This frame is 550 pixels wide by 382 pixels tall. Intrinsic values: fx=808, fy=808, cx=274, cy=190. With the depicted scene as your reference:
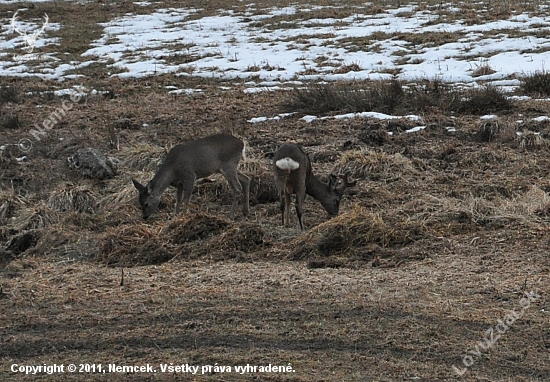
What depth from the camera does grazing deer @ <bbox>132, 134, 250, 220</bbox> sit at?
35.7 feet

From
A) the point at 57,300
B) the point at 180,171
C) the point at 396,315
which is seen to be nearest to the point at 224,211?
the point at 180,171

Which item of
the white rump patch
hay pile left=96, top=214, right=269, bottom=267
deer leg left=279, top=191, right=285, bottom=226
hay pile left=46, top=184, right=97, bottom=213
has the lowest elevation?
hay pile left=46, top=184, right=97, bottom=213

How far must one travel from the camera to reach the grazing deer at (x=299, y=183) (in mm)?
10338

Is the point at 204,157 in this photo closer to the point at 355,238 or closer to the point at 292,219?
the point at 292,219

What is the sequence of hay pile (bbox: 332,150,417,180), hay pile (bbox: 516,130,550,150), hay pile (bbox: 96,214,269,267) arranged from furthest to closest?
hay pile (bbox: 516,130,550,150) → hay pile (bbox: 332,150,417,180) → hay pile (bbox: 96,214,269,267)

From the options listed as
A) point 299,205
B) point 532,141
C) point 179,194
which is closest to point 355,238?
point 299,205

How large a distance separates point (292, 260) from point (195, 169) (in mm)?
3177

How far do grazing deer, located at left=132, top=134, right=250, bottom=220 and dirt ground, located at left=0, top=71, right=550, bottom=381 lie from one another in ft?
0.95

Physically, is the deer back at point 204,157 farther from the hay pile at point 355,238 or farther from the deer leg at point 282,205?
the hay pile at point 355,238

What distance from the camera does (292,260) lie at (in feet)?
27.5

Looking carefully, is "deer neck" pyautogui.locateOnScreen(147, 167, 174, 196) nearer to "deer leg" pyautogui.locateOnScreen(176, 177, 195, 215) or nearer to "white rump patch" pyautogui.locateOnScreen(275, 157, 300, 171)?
"deer leg" pyautogui.locateOnScreen(176, 177, 195, 215)

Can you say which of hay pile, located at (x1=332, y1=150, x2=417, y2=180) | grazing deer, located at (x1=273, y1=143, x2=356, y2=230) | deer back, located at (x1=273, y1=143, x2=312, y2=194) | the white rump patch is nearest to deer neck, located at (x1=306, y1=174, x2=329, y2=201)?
grazing deer, located at (x1=273, y1=143, x2=356, y2=230)

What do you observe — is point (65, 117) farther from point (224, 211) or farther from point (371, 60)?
point (371, 60)

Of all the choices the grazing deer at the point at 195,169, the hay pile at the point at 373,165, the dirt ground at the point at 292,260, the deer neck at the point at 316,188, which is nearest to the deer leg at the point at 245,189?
the grazing deer at the point at 195,169
